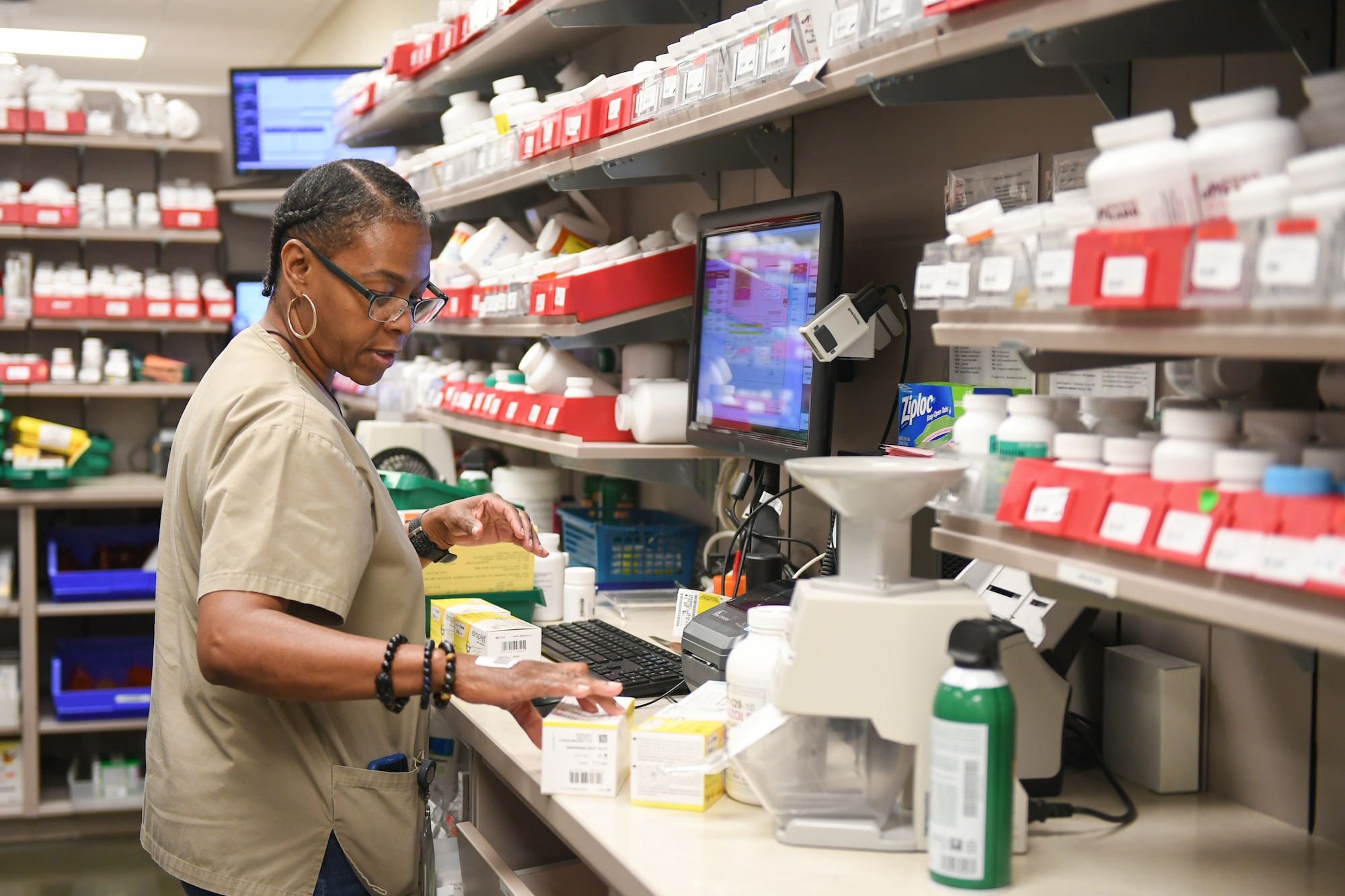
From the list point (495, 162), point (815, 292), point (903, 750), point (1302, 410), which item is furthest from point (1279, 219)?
point (495, 162)

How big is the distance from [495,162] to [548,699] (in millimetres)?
1579

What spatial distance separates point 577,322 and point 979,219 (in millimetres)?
1323

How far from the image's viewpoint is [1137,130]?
1.06 m

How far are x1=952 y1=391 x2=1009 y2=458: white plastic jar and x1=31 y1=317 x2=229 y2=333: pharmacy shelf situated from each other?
443 cm

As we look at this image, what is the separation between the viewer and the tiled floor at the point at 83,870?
3902 millimetres

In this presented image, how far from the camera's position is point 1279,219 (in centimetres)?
91

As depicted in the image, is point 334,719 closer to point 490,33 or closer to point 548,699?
point 548,699

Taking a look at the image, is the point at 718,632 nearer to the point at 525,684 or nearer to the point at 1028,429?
the point at 525,684

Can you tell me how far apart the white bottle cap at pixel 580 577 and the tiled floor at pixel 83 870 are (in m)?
2.26

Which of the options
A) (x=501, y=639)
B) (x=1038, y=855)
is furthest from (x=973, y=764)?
(x=501, y=639)

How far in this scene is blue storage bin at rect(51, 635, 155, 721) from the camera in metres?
4.37

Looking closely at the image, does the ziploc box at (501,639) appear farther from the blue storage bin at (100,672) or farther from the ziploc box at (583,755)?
the blue storage bin at (100,672)

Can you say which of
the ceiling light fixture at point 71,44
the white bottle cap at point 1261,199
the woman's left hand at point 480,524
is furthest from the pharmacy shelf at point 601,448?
the ceiling light fixture at point 71,44

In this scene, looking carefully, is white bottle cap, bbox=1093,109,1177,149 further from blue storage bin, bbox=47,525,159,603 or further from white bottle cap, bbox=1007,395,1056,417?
blue storage bin, bbox=47,525,159,603
